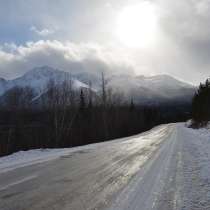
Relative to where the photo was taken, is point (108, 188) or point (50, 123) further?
point (50, 123)

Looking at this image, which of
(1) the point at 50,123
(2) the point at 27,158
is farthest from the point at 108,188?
(1) the point at 50,123

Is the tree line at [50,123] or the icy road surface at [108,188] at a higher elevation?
the tree line at [50,123]

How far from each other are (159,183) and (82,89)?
220 feet

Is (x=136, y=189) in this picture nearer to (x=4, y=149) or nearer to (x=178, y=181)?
(x=178, y=181)

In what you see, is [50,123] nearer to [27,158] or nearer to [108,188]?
[27,158]

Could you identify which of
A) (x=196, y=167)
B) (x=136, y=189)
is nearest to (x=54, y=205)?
(x=136, y=189)

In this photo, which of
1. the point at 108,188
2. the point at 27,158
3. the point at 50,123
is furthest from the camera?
the point at 50,123

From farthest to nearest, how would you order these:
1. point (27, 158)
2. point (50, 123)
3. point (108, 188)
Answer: point (50, 123) → point (27, 158) → point (108, 188)

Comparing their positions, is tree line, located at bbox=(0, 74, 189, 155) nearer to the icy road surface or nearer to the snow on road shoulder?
the snow on road shoulder

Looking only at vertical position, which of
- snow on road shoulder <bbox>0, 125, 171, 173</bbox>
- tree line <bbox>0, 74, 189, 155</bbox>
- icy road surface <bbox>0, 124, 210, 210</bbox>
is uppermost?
tree line <bbox>0, 74, 189, 155</bbox>

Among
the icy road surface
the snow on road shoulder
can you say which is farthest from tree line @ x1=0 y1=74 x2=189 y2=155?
the icy road surface

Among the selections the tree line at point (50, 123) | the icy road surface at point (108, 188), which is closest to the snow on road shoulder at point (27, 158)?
the icy road surface at point (108, 188)

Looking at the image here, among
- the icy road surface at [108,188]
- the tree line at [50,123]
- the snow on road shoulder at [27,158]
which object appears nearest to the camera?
the icy road surface at [108,188]

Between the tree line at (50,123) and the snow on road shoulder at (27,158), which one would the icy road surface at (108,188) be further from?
the tree line at (50,123)
